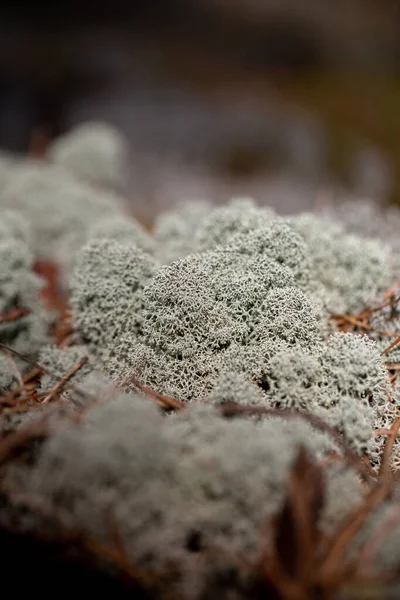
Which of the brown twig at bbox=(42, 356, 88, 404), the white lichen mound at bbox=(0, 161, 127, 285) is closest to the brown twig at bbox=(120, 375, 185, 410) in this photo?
the brown twig at bbox=(42, 356, 88, 404)

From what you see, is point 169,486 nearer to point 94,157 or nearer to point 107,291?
point 107,291

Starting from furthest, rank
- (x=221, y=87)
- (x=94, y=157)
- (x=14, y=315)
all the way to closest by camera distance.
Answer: (x=221, y=87) < (x=94, y=157) < (x=14, y=315)

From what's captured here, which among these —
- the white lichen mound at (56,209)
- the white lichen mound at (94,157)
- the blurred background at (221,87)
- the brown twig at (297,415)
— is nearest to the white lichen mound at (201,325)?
the brown twig at (297,415)

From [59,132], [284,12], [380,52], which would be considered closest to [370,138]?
[380,52]

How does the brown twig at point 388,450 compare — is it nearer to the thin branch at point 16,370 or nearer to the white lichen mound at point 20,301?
the thin branch at point 16,370

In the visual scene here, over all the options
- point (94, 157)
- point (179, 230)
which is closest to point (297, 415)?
point (179, 230)

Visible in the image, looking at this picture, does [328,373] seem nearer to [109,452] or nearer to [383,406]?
[383,406]
